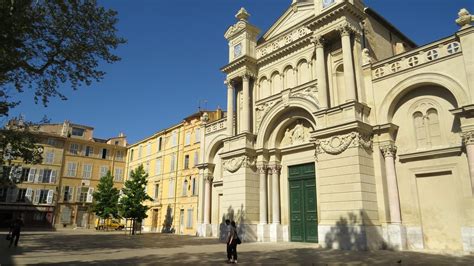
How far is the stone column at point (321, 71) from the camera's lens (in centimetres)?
1764

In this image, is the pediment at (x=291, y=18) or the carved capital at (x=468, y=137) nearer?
the carved capital at (x=468, y=137)

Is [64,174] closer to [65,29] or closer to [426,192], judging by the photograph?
[65,29]

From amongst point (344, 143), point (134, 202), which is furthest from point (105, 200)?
point (344, 143)

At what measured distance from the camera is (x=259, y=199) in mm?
20938

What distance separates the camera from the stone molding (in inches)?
605

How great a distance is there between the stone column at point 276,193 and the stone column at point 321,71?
5.18 meters

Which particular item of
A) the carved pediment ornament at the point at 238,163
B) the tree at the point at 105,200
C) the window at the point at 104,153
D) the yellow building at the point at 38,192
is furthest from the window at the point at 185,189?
the window at the point at 104,153

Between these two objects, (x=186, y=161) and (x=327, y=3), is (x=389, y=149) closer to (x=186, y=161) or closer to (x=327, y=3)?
(x=327, y=3)

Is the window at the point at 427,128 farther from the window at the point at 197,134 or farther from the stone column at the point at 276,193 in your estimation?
the window at the point at 197,134

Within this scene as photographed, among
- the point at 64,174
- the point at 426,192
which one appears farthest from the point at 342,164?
the point at 64,174

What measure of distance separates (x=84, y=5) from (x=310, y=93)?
11.8 metres

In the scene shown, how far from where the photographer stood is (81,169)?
1900 inches

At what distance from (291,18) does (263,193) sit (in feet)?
37.6

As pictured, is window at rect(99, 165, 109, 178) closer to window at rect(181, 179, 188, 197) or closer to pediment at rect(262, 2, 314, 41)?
window at rect(181, 179, 188, 197)
